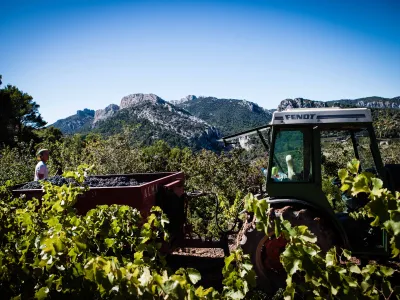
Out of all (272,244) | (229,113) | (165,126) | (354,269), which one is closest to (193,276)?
(354,269)

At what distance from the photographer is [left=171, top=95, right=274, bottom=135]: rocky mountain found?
88.7 m

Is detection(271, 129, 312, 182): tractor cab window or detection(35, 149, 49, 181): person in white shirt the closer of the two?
detection(271, 129, 312, 182): tractor cab window

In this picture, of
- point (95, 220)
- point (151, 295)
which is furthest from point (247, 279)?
point (95, 220)

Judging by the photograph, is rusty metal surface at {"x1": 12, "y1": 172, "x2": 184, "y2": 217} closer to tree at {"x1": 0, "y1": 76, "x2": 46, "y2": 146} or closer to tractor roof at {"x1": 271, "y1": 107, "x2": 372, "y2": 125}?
tractor roof at {"x1": 271, "y1": 107, "x2": 372, "y2": 125}

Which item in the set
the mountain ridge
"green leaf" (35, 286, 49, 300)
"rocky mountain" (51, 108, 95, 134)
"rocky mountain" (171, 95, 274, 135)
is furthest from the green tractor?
"rocky mountain" (51, 108, 95, 134)

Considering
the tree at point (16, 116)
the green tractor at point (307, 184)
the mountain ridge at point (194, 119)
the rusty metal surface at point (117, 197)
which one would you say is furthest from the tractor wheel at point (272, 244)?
the mountain ridge at point (194, 119)

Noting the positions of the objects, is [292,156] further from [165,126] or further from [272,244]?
[165,126]

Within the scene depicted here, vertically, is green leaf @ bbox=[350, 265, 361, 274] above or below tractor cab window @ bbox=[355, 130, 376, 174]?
below

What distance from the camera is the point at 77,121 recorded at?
156 metres

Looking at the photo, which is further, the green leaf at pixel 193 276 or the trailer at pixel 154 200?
the trailer at pixel 154 200

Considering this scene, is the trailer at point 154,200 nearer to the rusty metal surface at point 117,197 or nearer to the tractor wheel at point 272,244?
the rusty metal surface at point 117,197

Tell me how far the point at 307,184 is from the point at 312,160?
320mm

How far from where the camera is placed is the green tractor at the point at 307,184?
148 inches

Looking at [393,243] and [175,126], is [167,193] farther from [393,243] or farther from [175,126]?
[175,126]
